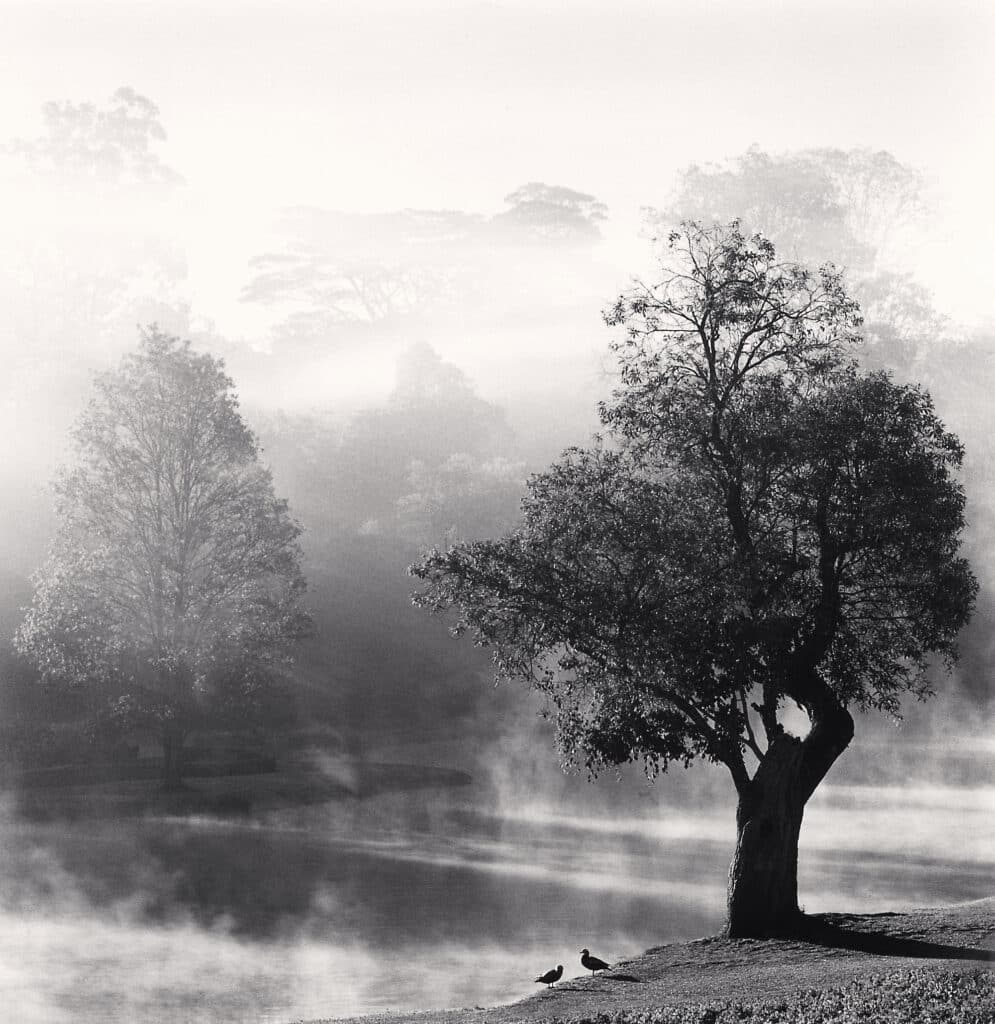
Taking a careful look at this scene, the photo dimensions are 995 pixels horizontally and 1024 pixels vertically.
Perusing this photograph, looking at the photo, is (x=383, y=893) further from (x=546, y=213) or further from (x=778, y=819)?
(x=546, y=213)

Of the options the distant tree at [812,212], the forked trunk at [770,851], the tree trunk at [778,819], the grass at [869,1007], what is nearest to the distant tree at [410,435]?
the distant tree at [812,212]

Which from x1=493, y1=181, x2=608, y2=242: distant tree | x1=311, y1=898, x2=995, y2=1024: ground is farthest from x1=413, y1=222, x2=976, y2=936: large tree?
x1=493, y1=181, x2=608, y2=242: distant tree

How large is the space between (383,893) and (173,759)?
64.3 feet

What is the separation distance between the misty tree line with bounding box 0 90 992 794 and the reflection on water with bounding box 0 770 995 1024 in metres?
17.1

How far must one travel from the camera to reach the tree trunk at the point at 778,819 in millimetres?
28453

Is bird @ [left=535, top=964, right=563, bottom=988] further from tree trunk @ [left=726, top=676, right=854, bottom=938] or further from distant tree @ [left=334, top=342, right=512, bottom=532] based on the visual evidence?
distant tree @ [left=334, top=342, right=512, bottom=532]

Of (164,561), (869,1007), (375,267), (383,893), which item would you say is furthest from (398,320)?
(869,1007)

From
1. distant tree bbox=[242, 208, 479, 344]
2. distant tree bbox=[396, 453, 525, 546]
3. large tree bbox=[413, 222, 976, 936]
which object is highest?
distant tree bbox=[242, 208, 479, 344]

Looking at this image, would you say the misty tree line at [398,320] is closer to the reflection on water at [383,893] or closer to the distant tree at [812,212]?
the distant tree at [812,212]

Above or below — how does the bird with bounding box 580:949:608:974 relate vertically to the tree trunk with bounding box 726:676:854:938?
below

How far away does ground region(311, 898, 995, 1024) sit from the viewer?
2214 centimetres

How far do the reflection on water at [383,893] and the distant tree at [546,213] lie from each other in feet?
307

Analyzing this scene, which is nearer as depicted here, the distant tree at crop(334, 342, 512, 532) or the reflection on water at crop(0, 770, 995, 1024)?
the reflection on water at crop(0, 770, 995, 1024)

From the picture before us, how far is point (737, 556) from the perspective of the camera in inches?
1128
